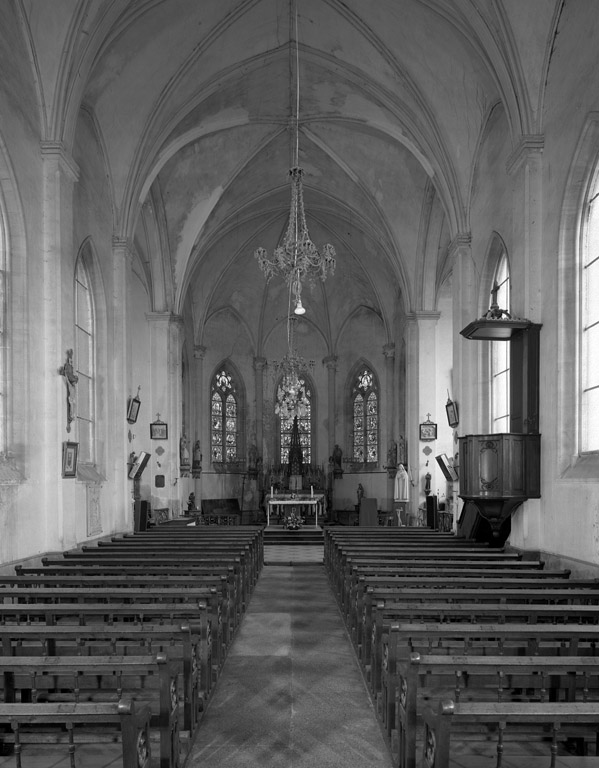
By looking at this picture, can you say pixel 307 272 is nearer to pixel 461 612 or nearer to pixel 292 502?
pixel 461 612

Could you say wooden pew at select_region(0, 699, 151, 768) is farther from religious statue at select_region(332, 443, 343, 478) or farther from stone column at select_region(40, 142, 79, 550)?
religious statue at select_region(332, 443, 343, 478)

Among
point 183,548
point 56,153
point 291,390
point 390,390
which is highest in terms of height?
point 56,153

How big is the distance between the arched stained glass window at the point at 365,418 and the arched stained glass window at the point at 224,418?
19.8ft

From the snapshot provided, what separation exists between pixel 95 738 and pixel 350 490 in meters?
30.6

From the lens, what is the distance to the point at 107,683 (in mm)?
5918

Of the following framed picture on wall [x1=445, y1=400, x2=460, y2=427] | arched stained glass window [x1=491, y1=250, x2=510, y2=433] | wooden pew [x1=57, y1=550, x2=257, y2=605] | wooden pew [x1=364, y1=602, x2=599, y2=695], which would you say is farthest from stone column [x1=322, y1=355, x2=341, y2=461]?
wooden pew [x1=364, y1=602, x2=599, y2=695]

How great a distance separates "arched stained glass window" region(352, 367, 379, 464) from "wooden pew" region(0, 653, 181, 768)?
2896cm

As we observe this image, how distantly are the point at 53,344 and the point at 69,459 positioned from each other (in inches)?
84.8

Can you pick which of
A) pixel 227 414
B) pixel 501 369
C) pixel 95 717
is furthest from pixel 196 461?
pixel 95 717

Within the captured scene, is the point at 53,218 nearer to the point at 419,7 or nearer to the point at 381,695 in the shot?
the point at 419,7

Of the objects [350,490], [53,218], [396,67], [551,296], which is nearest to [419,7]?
[396,67]

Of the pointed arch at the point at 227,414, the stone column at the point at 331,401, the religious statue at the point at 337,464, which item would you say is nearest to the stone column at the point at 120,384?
the pointed arch at the point at 227,414

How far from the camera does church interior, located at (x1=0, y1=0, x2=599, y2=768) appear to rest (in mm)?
9734

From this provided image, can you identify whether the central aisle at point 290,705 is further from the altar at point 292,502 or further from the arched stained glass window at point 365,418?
the arched stained glass window at point 365,418
